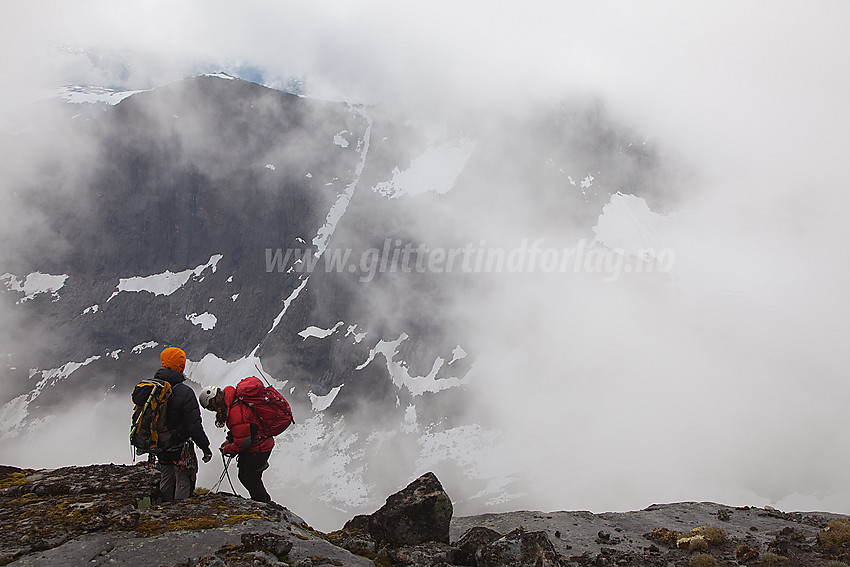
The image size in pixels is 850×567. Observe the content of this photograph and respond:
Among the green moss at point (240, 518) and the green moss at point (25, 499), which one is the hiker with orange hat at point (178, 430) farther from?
the green moss at point (25, 499)

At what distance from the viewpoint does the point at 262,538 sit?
8.55m

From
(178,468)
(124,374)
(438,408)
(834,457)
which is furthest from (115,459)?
(834,457)

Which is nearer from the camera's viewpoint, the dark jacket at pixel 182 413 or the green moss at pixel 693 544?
the dark jacket at pixel 182 413

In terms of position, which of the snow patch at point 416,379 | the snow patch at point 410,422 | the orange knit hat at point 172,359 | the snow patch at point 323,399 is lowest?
the orange knit hat at point 172,359

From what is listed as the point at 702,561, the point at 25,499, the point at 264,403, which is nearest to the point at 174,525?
the point at 264,403

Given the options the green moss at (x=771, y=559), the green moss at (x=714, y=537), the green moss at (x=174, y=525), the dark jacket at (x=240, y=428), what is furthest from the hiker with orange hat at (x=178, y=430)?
the green moss at (x=714, y=537)

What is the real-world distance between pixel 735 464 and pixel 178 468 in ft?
702

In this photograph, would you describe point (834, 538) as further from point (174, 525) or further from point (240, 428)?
point (174, 525)

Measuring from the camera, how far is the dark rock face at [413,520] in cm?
1363

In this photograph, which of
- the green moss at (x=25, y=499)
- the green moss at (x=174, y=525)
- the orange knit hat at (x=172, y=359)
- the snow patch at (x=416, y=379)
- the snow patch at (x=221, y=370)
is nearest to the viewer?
the green moss at (x=174, y=525)

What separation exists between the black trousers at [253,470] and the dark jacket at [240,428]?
0.94ft

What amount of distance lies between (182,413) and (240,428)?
1.50 metres

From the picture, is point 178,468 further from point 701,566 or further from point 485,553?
point 701,566

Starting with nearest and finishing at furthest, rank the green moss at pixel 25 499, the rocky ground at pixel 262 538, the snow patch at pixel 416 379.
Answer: the rocky ground at pixel 262 538
the green moss at pixel 25 499
the snow patch at pixel 416 379
